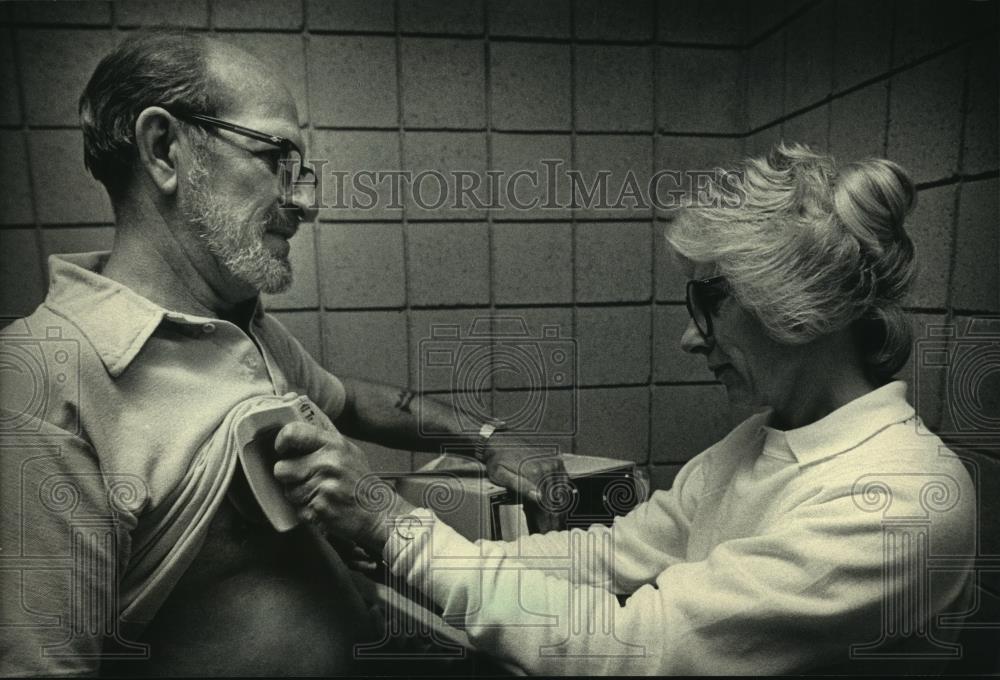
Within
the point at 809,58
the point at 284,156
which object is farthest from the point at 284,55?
the point at 809,58

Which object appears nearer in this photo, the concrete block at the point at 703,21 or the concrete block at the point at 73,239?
the concrete block at the point at 73,239

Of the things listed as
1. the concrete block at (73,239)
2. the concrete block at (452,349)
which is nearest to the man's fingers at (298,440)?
the concrete block at (452,349)

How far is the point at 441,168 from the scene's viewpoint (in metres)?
1.11

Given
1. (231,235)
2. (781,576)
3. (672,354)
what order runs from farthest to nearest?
(672,354) → (231,235) → (781,576)

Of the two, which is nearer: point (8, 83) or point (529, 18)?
point (8, 83)

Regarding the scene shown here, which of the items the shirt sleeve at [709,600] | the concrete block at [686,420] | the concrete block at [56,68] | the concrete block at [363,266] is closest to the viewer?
the shirt sleeve at [709,600]

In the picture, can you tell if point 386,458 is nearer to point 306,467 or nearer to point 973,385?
point 306,467

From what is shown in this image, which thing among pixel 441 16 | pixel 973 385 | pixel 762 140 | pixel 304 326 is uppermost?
pixel 441 16

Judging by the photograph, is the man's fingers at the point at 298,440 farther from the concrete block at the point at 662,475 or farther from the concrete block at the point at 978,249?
the concrete block at the point at 978,249

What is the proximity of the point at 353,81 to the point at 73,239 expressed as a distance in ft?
1.89

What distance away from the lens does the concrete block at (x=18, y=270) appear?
1011 mm

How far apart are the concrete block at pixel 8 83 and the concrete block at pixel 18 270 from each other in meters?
0.20

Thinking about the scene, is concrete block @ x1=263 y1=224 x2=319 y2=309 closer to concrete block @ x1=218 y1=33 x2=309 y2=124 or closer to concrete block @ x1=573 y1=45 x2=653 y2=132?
concrete block @ x1=218 y1=33 x2=309 y2=124

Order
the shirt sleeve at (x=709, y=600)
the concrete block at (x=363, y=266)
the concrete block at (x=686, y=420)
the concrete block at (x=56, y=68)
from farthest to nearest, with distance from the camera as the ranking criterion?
the concrete block at (x=686, y=420), the concrete block at (x=363, y=266), the concrete block at (x=56, y=68), the shirt sleeve at (x=709, y=600)
